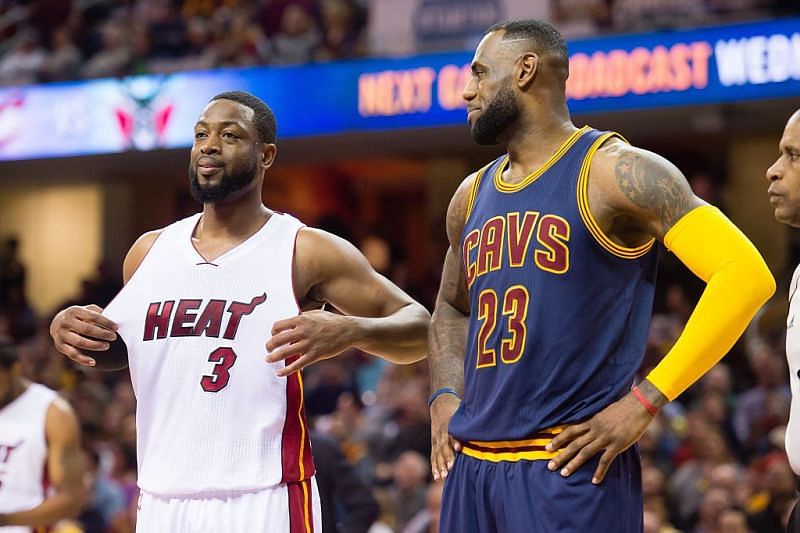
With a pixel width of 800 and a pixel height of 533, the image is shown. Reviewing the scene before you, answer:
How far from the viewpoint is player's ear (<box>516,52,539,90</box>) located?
3545mm

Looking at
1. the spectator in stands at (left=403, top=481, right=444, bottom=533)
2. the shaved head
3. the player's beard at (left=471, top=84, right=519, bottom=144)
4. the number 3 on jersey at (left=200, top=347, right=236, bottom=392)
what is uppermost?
the shaved head

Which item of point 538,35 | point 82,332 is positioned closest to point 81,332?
point 82,332

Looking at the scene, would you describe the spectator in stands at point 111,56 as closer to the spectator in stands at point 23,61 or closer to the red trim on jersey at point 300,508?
the spectator in stands at point 23,61

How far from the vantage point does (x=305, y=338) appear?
137 inches

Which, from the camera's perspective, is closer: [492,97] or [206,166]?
[492,97]

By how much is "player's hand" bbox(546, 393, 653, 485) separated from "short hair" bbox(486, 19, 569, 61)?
1035mm

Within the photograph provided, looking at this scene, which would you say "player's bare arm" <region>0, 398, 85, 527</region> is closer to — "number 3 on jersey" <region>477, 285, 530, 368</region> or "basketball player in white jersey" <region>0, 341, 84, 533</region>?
"basketball player in white jersey" <region>0, 341, 84, 533</region>

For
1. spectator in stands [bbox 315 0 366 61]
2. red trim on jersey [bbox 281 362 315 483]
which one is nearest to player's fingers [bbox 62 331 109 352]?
red trim on jersey [bbox 281 362 315 483]

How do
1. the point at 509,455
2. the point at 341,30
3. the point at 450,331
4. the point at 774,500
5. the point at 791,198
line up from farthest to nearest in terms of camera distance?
the point at 341,30, the point at 774,500, the point at 450,331, the point at 791,198, the point at 509,455

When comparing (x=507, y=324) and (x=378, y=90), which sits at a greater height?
(x=378, y=90)

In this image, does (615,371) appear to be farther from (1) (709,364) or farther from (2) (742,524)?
(2) (742,524)

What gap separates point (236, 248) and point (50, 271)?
522 inches

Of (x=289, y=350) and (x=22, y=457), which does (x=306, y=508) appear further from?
(x=22, y=457)

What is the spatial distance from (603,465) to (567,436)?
0.12 m
